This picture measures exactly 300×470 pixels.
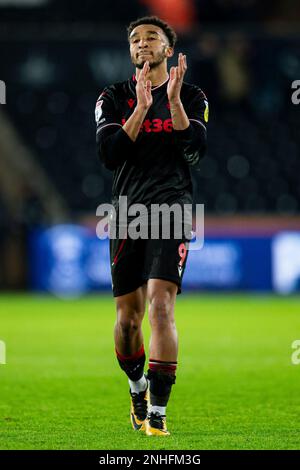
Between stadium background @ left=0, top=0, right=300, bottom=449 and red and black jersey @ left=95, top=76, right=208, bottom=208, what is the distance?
1320 millimetres

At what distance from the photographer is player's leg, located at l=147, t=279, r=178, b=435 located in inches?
221

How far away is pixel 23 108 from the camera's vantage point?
23.6m

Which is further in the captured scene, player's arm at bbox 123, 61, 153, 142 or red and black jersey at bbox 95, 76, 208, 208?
red and black jersey at bbox 95, 76, 208, 208

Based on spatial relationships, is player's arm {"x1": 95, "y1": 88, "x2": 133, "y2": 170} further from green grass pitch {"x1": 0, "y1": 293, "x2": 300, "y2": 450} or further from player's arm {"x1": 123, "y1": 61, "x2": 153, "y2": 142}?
green grass pitch {"x1": 0, "y1": 293, "x2": 300, "y2": 450}

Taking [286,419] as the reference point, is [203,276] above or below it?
above

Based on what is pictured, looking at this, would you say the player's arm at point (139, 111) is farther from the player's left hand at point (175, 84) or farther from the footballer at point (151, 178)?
the player's left hand at point (175, 84)

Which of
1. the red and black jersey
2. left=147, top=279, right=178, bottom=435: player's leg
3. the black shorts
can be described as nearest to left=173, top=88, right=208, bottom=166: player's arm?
the red and black jersey

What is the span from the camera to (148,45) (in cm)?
599

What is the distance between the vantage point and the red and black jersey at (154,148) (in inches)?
231

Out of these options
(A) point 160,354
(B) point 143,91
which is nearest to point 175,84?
(B) point 143,91

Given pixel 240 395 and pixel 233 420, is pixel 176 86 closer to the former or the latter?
pixel 233 420

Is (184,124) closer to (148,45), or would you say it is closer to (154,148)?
(154,148)

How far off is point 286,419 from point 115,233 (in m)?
1.45
